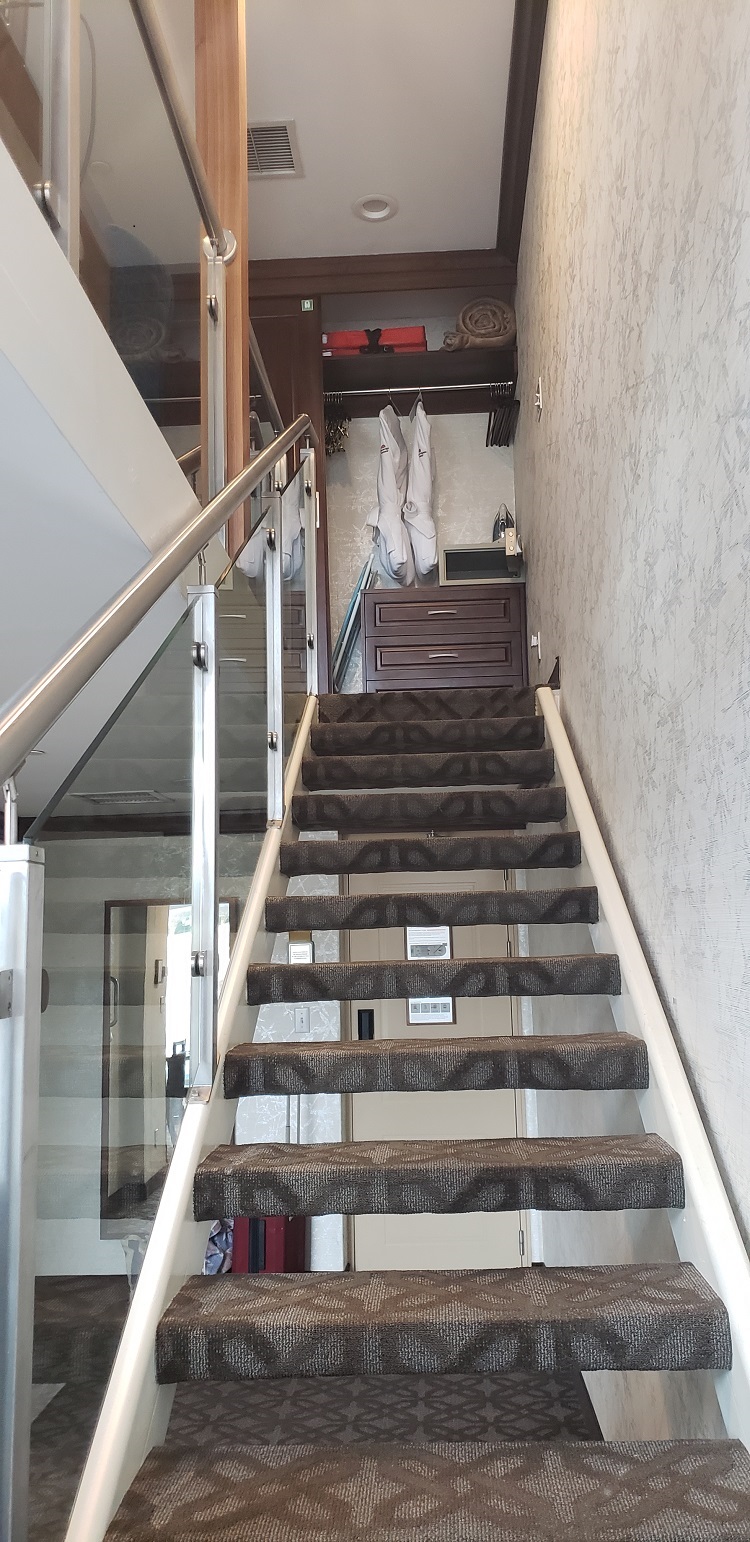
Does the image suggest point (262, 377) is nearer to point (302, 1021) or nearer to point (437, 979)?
point (437, 979)

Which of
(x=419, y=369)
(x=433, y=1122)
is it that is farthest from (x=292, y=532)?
(x=433, y=1122)

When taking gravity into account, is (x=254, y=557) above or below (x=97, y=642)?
→ above

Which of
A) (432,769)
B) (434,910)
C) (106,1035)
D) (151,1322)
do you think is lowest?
(151,1322)

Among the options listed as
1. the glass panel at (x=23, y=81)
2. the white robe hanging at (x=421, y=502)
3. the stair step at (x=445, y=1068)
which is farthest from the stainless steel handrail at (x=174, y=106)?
the white robe hanging at (x=421, y=502)

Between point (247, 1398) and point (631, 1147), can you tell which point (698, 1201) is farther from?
point (247, 1398)

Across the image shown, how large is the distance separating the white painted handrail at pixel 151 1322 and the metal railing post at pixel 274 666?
26.4 inches

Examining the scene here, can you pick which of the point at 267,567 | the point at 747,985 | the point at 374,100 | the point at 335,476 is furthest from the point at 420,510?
the point at 747,985

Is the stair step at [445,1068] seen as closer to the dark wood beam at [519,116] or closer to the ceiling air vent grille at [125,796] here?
the ceiling air vent grille at [125,796]

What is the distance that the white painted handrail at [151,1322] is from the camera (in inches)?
43.5

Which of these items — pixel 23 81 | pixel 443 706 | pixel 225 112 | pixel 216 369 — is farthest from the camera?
pixel 443 706

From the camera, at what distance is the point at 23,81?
1458mm

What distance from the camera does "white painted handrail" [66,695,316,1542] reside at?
111 centimetres

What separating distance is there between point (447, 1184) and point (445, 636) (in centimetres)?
318

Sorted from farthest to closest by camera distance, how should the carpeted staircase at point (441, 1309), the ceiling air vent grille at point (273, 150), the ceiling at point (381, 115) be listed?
1. the ceiling air vent grille at point (273, 150)
2. the ceiling at point (381, 115)
3. the carpeted staircase at point (441, 1309)
